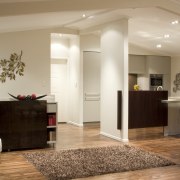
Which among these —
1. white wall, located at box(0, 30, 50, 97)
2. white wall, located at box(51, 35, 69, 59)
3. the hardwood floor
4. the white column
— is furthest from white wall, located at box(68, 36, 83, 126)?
the white column

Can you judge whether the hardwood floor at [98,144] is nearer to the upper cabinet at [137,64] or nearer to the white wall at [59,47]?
the white wall at [59,47]

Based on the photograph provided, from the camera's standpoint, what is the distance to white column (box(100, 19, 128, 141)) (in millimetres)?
6641

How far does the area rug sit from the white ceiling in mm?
2512

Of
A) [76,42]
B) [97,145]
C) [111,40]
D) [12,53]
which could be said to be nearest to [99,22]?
[111,40]

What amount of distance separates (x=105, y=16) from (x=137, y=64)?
4.08m

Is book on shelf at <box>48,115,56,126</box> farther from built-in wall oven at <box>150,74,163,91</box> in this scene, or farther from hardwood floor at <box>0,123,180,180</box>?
built-in wall oven at <box>150,74,163,91</box>

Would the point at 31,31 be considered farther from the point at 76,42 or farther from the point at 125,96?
the point at 125,96

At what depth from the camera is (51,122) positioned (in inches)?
237

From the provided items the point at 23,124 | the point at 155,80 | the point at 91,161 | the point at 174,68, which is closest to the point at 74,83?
the point at 155,80

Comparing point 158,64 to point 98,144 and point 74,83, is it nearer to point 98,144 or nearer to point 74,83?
point 74,83

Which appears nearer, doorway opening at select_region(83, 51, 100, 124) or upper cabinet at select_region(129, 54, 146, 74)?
doorway opening at select_region(83, 51, 100, 124)

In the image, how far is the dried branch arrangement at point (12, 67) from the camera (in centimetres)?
775

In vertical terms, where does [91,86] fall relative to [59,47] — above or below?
below

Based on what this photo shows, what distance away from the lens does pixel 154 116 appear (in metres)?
7.38
